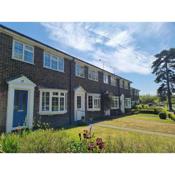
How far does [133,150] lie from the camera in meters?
6.12

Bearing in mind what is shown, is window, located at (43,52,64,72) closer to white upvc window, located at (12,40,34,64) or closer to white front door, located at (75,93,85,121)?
white upvc window, located at (12,40,34,64)

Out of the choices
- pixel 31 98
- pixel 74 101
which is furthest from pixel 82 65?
pixel 31 98

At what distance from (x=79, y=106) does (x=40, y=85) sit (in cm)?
669

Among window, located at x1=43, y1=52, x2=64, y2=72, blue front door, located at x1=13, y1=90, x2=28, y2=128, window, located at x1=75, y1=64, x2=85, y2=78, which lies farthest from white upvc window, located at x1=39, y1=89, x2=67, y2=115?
window, located at x1=75, y1=64, x2=85, y2=78

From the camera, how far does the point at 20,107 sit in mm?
12531

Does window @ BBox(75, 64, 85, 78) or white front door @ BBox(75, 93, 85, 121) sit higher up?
window @ BBox(75, 64, 85, 78)

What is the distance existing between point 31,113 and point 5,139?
264 inches

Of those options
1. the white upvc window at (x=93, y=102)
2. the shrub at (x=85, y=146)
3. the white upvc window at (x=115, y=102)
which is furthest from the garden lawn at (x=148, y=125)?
the white upvc window at (x=115, y=102)

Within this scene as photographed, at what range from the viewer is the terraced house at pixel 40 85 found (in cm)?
1143

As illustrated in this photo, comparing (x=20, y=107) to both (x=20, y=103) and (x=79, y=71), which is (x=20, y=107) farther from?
(x=79, y=71)

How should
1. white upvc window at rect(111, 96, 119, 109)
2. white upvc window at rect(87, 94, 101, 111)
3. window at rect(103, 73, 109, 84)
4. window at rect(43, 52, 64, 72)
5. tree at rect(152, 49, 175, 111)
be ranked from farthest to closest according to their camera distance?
tree at rect(152, 49, 175, 111), white upvc window at rect(111, 96, 119, 109), window at rect(103, 73, 109, 84), white upvc window at rect(87, 94, 101, 111), window at rect(43, 52, 64, 72)

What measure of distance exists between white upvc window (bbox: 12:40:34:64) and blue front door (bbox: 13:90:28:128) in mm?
2245

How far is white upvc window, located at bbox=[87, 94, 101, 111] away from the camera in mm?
22027
